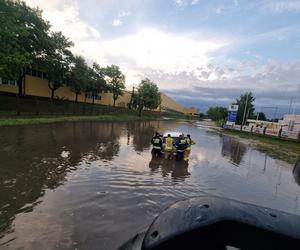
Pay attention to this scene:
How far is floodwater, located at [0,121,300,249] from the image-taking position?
5.08 metres

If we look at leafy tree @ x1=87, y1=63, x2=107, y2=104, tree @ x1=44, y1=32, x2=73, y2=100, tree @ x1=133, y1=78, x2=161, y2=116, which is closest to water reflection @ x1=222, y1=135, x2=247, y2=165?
tree @ x1=44, y1=32, x2=73, y2=100

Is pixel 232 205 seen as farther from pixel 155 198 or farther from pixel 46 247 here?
pixel 155 198

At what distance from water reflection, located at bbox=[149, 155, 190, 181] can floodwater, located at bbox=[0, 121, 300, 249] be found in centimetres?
5

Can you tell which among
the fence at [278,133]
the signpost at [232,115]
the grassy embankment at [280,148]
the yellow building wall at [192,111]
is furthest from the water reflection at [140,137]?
the yellow building wall at [192,111]

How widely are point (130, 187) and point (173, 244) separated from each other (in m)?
7.19

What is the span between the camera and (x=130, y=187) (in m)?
8.27

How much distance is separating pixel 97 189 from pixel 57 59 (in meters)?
32.8

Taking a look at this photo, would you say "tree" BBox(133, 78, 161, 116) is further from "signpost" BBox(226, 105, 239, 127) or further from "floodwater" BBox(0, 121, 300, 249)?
"floodwater" BBox(0, 121, 300, 249)

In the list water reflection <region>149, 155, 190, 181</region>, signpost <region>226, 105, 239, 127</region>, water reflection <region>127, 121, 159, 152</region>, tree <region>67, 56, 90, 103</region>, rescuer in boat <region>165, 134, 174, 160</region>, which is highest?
tree <region>67, 56, 90, 103</region>

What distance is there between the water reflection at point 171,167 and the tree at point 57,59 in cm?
2759

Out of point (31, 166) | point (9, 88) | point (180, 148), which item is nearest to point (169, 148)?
point (180, 148)

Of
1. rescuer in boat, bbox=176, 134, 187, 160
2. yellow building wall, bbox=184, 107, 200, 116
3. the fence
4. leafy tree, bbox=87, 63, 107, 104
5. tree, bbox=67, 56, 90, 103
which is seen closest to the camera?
rescuer in boat, bbox=176, 134, 187, 160

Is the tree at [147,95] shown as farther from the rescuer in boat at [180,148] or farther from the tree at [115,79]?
the rescuer in boat at [180,148]

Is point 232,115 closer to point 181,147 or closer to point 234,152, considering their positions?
point 234,152
